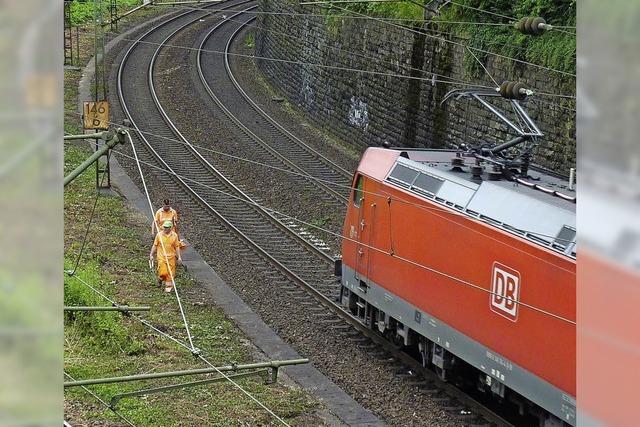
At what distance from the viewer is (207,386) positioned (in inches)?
480

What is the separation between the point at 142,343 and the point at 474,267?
4.91 metres

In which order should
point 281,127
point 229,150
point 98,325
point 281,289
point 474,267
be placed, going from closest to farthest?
point 474,267, point 98,325, point 281,289, point 229,150, point 281,127

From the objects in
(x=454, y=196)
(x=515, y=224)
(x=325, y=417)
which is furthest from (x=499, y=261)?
(x=325, y=417)

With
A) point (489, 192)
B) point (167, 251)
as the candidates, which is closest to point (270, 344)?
point (167, 251)

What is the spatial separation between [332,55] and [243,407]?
20.7 meters

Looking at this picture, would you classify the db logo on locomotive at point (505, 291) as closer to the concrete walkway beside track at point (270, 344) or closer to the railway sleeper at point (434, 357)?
the railway sleeper at point (434, 357)

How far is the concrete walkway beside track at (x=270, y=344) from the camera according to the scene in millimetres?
11898

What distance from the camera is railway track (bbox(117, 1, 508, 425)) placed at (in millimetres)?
13781

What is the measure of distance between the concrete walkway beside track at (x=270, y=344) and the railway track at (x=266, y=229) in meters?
0.98

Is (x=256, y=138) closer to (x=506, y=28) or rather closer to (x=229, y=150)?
(x=229, y=150)

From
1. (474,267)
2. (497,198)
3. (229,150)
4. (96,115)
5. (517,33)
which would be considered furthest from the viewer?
(229,150)

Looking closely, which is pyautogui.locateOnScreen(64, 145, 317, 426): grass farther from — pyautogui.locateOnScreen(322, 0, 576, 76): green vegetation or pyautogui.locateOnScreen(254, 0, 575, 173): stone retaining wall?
pyautogui.locateOnScreen(322, 0, 576, 76): green vegetation

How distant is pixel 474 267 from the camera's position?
36.1 ft
